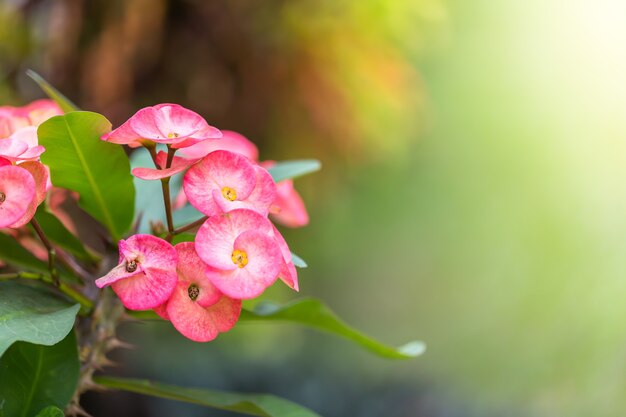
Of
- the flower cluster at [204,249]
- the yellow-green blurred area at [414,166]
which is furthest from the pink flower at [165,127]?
the yellow-green blurred area at [414,166]

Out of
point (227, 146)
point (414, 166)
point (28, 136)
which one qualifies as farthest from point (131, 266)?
point (414, 166)

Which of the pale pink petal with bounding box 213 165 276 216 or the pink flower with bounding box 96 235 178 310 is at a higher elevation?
the pale pink petal with bounding box 213 165 276 216

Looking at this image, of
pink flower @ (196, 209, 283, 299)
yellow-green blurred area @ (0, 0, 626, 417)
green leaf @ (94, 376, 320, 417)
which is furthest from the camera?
yellow-green blurred area @ (0, 0, 626, 417)

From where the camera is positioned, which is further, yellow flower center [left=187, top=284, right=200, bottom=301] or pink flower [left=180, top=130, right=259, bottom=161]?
pink flower [left=180, top=130, right=259, bottom=161]

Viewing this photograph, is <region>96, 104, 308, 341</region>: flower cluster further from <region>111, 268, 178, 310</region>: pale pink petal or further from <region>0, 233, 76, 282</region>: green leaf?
<region>0, 233, 76, 282</region>: green leaf

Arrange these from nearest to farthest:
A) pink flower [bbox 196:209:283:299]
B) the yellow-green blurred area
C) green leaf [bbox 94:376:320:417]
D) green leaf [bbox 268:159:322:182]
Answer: pink flower [bbox 196:209:283:299] → green leaf [bbox 94:376:320:417] → green leaf [bbox 268:159:322:182] → the yellow-green blurred area

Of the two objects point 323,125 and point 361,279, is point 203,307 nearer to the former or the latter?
point 323,125

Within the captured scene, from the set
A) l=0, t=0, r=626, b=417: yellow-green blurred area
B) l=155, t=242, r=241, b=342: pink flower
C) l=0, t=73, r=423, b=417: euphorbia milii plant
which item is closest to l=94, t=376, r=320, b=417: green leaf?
l=0, t=73, r=423, b=417: euphorbia milii plant

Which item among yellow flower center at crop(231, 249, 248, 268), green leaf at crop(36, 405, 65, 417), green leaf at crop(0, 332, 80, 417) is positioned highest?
yellow flower center at crop(231, 249, 248, 268)
